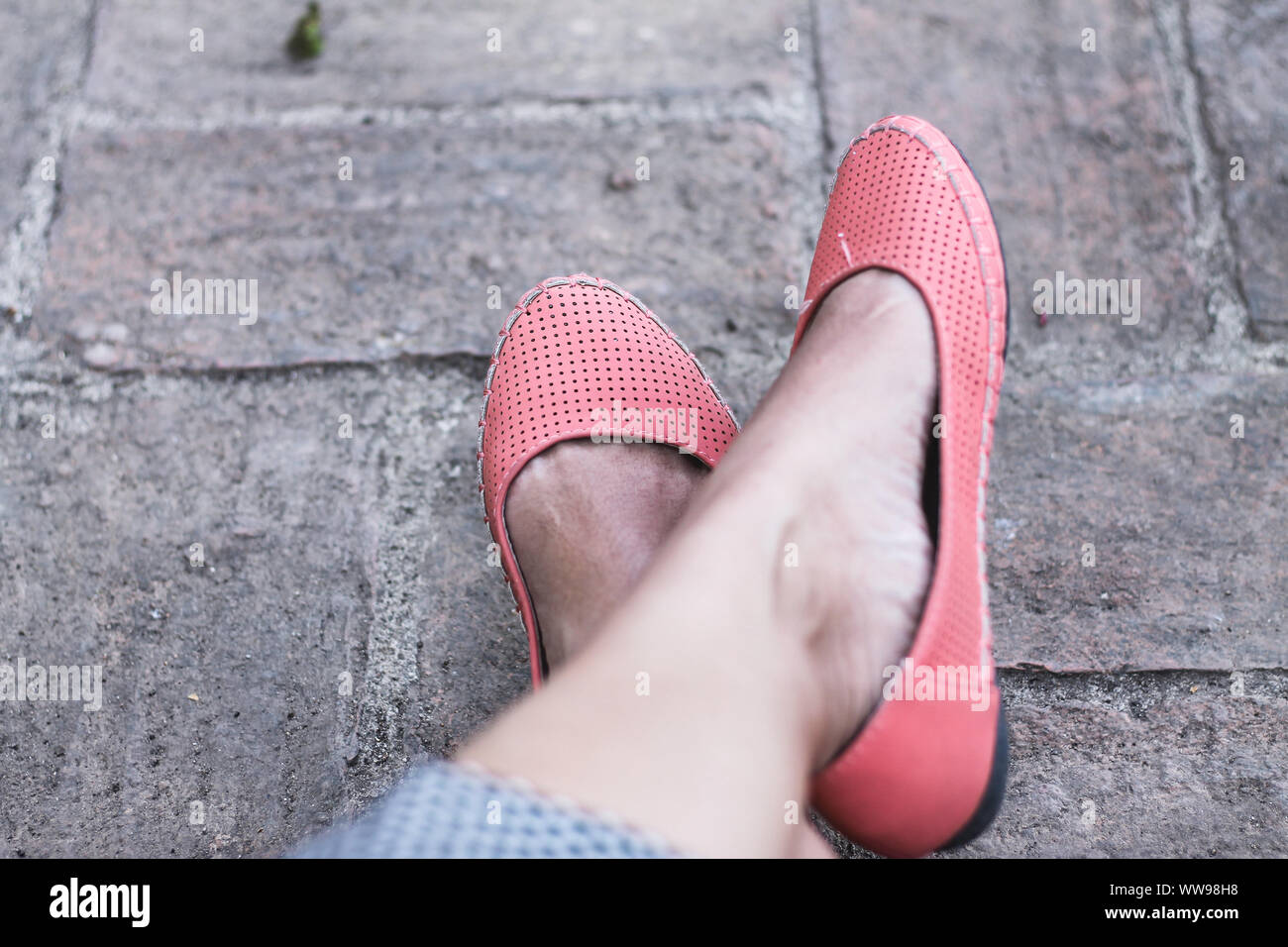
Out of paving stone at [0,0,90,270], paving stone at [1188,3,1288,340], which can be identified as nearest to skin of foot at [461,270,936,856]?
paving stone at [1188,3,1288,340]

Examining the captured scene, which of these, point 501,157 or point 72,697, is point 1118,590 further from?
point 72,697

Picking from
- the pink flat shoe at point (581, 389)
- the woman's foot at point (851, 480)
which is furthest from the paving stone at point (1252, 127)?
the pink flat shoe at point (581, 389)

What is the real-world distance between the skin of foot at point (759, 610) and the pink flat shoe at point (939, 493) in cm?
2

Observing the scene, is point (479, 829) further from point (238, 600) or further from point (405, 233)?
point (405, 233)

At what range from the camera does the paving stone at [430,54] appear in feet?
4.20

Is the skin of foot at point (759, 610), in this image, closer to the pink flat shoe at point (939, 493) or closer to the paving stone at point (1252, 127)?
the pink flat shoe at point (939, 493)

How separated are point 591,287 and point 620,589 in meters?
0.36

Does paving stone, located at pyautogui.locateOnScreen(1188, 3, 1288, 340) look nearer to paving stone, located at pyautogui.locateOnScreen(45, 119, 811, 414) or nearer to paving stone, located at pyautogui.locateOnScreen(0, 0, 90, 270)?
paving stone, located at pyautogui.locateOnScreen(45, 119, 811, 414)

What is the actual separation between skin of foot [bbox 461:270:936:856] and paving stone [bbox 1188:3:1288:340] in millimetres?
483

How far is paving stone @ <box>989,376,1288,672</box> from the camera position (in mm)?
980

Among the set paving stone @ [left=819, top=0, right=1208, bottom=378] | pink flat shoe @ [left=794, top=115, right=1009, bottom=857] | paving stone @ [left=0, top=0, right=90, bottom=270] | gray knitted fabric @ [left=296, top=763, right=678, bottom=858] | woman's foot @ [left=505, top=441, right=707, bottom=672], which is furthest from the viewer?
paving stone @ [left=0, top=0, right=90, bottom=270]

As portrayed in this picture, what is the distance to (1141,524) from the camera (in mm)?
1032

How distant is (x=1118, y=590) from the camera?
1.00 metres

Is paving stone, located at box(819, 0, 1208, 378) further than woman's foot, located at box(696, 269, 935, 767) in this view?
Yes
